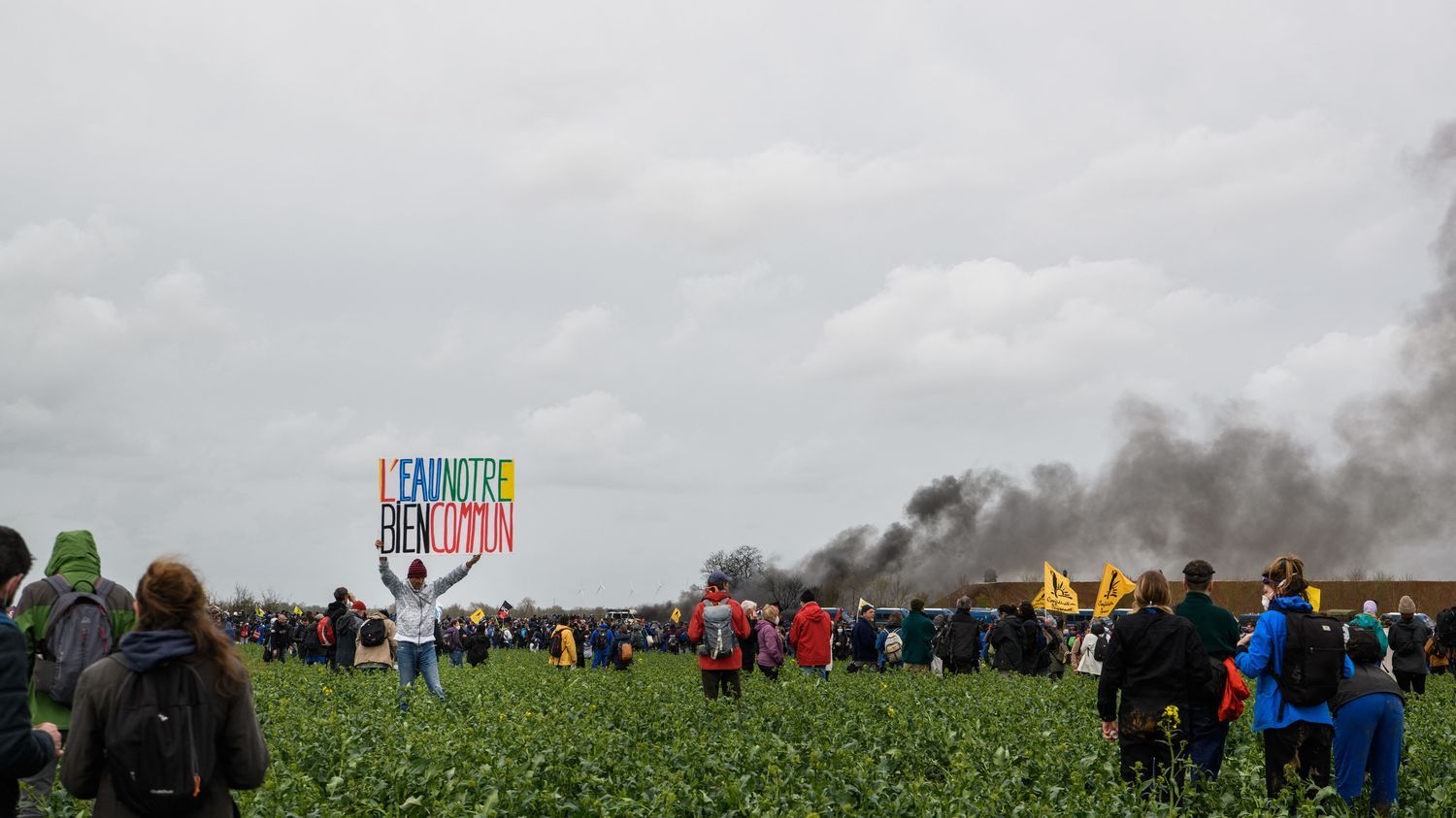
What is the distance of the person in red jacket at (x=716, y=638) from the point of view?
1415cm

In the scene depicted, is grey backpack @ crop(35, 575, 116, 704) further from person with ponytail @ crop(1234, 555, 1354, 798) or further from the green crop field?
person with ponytail @ crop(1234, 555, 1354, 798)

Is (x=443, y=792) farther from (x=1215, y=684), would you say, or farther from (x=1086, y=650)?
(x=1086, y=650)

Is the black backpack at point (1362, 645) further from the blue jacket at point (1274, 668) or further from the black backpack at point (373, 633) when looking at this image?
the black backpack at point (373, 633)

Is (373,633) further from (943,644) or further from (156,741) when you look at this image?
(156,741)

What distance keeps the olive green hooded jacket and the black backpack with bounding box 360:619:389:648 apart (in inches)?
472

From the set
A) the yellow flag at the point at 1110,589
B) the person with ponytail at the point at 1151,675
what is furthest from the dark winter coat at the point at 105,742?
the yellow flag at the point at 1110,589

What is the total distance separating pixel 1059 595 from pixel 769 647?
1632 centimetres

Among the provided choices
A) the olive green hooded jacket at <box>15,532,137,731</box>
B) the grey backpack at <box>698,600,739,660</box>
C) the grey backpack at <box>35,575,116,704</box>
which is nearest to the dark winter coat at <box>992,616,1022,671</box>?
the grey backpack at <box>698,600,739,660</box>

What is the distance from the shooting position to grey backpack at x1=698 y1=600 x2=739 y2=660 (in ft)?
46.2

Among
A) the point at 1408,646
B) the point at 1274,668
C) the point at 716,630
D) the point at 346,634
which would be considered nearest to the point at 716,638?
the point at 716,630

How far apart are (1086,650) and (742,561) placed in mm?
78070

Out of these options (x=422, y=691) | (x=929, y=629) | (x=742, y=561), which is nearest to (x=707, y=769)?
(x=422, y=691)

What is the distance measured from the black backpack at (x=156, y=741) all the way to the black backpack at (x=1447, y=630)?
72.3 feet

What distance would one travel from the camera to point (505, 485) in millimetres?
22703
